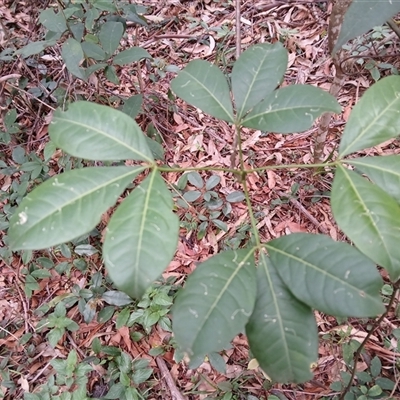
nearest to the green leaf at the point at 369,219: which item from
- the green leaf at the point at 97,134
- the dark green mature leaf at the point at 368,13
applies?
the dark green mature leaf at the point at 368,13

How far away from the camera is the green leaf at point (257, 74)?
0.82 meters

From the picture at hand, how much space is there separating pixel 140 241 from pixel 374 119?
50cm

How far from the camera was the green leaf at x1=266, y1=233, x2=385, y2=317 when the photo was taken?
0.59 metres

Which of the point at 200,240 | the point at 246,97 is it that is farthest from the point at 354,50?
the point at 246,97

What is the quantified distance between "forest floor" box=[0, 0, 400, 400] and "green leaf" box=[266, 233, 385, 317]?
54 centimetres

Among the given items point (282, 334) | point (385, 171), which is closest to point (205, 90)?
point (385, 171)

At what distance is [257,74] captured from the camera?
84 centimetres

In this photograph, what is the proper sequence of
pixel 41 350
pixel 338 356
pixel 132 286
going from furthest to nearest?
pixel 41 350
pixel 338 356
pixel 132 286

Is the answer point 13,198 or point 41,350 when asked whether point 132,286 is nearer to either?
point 41,350

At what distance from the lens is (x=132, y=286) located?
579 mm

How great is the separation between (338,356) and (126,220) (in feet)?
3.32

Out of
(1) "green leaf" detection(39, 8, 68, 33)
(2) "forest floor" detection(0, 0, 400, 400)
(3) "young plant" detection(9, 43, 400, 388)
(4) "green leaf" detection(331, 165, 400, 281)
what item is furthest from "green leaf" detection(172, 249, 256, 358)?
(1) "green leaf" detection(39, 8, 68, 33)

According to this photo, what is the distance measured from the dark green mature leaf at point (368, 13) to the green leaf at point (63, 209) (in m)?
0.45

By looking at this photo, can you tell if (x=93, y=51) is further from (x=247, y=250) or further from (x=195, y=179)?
(x=247, y=250)
